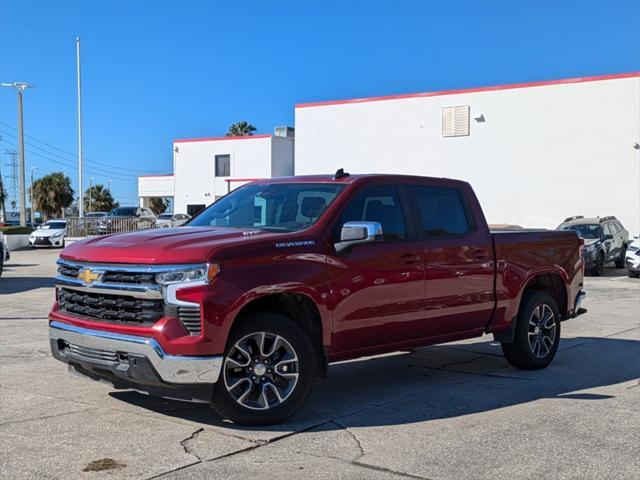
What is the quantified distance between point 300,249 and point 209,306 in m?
0.94

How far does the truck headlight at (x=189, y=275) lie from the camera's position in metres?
5.28

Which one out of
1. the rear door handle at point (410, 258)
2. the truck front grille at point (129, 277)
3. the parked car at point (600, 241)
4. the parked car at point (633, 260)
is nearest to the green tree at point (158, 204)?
the parked car at point (600, 241)

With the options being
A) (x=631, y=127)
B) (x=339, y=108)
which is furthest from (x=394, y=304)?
(x=339, y=108)

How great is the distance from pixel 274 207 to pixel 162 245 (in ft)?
4.59

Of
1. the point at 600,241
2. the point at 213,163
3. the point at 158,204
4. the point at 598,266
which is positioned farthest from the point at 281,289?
the point at 158,204

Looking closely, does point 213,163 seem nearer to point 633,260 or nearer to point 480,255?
point 633,260

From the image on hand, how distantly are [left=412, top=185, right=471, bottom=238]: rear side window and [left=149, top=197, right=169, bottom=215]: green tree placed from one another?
65.1 m

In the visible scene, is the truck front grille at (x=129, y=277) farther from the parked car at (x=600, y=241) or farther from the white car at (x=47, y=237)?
the white car at (x=47, y=237)

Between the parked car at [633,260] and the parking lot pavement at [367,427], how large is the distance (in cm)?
1395

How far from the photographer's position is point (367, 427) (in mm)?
5695

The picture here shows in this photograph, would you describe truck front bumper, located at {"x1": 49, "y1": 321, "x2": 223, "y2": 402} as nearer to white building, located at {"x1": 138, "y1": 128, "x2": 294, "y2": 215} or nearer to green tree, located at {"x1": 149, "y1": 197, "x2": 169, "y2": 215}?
white building, located at {"x1": 138, "y1": 128, "x2": 294, "y2": 215}

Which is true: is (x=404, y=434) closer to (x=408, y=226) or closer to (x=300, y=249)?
(x=300, y=249)

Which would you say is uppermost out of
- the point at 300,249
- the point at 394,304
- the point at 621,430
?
the point at 300,249

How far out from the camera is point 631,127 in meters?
28.7
